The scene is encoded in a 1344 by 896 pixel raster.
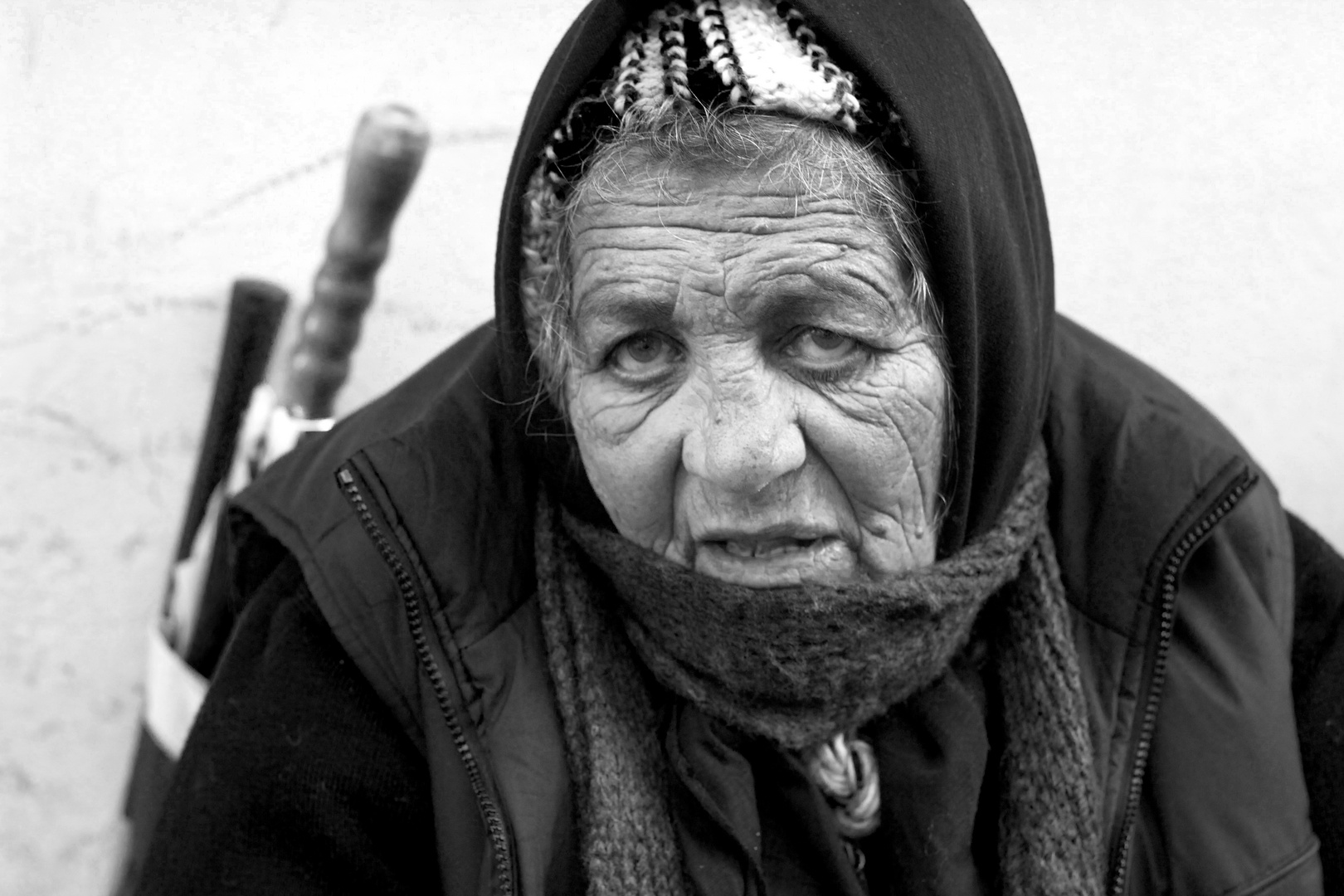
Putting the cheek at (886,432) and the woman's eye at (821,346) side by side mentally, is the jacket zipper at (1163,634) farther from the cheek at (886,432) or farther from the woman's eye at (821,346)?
the woman's eye at (821,346)

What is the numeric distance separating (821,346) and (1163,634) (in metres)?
0.63

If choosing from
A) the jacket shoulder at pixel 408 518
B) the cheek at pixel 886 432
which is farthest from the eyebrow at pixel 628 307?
the jacket shoulder at pixel 408 518

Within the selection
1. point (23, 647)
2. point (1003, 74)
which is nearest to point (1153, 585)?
point (1003, 74)

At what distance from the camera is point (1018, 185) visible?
162 centimetres

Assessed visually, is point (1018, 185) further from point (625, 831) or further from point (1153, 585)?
point (625, 831)

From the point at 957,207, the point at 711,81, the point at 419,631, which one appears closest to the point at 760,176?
the point at 711,81

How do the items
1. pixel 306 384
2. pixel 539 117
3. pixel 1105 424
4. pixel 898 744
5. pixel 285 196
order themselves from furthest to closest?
1. pixel 285 196
2. pixel 306 384
3. pixel 1105 424
4. pixel 898 744
5. pixel 539 117

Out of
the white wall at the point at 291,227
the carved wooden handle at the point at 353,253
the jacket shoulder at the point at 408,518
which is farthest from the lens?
the white wall at the point at 291,227

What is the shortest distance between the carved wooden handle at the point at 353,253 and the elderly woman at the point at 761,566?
444 millimetres

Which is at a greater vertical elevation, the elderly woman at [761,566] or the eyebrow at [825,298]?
the eyebrow at [825,298]

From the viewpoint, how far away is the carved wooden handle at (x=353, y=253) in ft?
6.93

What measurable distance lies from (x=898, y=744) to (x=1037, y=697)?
19cm

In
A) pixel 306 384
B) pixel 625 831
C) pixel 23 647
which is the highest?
pixel 306 384

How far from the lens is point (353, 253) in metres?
2.19
